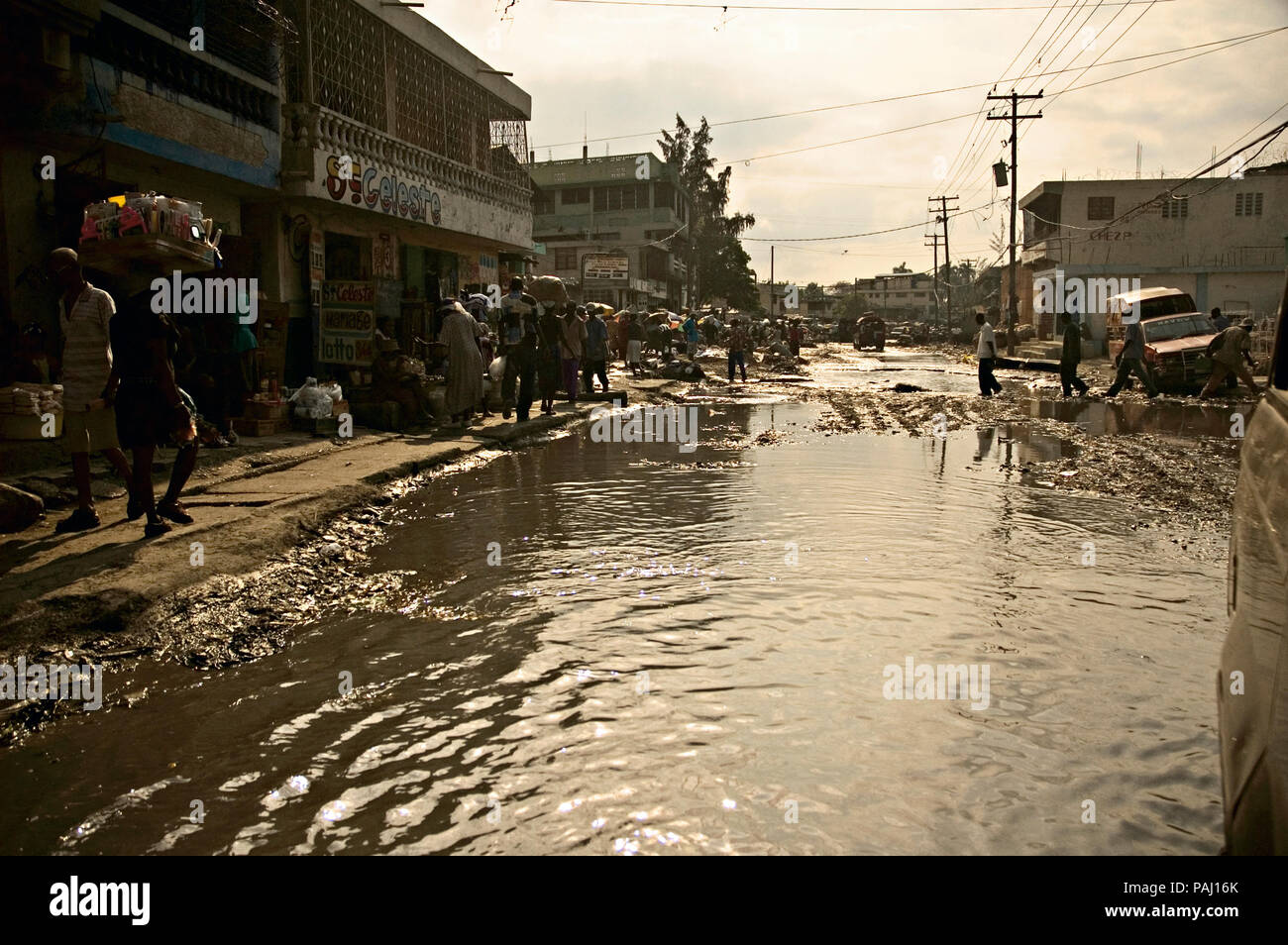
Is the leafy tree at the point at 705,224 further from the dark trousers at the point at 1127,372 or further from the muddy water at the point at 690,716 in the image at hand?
the muddy water at the point at 690,716

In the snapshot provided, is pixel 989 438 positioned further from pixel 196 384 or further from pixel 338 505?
pixel 196 384

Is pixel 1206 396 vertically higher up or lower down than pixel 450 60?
lower down

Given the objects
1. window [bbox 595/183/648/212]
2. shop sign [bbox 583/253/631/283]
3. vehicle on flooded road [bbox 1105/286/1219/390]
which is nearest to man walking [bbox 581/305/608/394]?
vehicle on flooded road [bbox 1105/286/1219/390]

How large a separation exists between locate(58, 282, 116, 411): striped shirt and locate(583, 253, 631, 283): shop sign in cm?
4496

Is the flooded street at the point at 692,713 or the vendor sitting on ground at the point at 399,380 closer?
the flooded street at the point at 692,713

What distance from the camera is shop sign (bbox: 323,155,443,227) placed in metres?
14.7

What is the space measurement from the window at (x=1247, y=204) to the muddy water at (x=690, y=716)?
50.2m

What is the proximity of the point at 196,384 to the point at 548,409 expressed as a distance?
226 inches

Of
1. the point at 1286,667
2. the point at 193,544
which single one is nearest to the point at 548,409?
the point at 193,544

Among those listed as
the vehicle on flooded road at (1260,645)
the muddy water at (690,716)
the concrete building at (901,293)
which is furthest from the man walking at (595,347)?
the concrete building at (901,293)

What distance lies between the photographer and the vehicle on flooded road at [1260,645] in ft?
6.15

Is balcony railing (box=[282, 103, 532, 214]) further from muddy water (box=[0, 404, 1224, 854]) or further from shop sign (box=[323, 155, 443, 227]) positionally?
muddy water (box=[0, 404, 1224, 854])

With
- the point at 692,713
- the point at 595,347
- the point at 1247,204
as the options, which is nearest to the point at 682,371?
the point at 595,347

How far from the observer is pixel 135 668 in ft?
14.8
